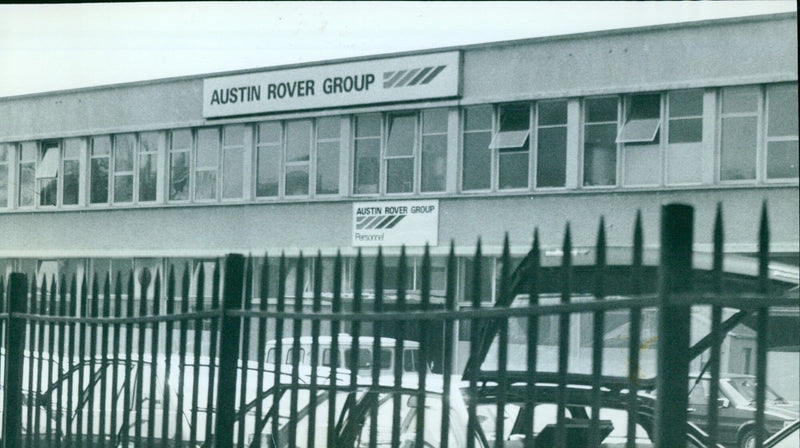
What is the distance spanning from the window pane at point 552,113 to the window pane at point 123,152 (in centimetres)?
192

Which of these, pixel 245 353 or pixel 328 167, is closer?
pixel 245 353

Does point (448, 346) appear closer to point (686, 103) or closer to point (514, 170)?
point (514, 170)

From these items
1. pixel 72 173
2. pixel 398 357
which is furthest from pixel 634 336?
pixel 72 173

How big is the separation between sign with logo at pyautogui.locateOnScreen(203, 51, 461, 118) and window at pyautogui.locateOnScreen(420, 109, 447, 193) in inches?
3.4

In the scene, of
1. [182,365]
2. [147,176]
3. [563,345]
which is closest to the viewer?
[563,345]

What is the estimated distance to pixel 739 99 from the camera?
345 cm

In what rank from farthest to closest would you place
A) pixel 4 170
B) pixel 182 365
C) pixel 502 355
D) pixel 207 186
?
1. pixel 4 170
2. pixel 207 186
3. pixel 182 365
4. pixel 502 355

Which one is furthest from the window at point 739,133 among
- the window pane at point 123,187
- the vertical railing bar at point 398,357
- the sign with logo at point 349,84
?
the window pane at point 123,187

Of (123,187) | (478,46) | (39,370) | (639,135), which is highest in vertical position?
(478,46)

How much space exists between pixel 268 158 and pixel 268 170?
6 centimetres

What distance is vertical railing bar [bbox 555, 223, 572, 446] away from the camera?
223 centimetres

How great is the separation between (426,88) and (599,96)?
2.24 feet

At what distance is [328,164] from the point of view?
3.93 metres

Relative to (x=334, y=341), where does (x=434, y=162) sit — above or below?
above
